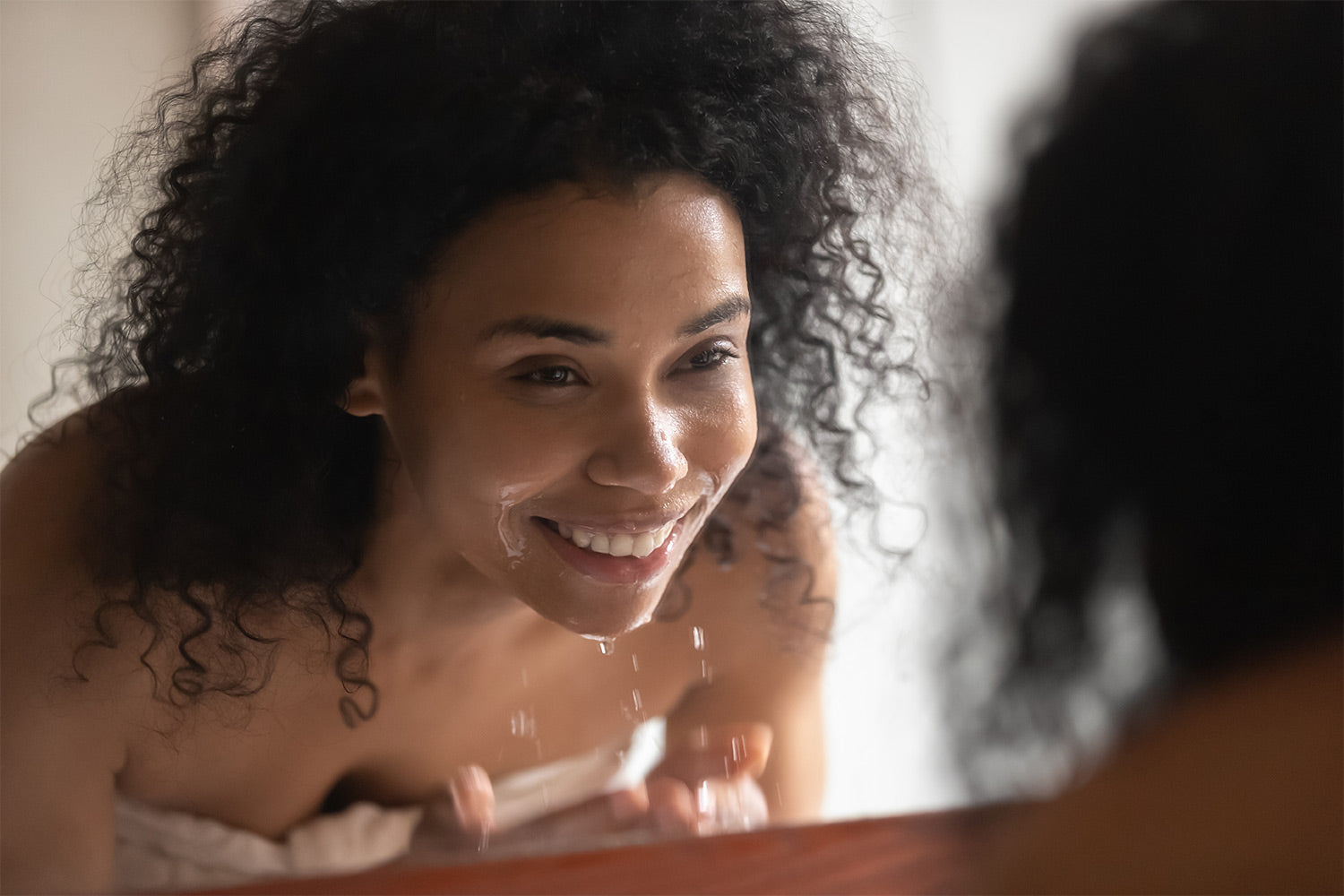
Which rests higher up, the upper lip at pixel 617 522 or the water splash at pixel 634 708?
the upper lip at pixel 617 522

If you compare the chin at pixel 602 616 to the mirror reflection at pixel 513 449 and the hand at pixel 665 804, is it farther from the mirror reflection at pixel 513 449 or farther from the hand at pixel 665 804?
the hand at pixel 665 804

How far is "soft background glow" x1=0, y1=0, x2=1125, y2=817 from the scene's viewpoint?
0.62 meters

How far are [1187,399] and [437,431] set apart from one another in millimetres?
362

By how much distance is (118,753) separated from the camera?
67cm

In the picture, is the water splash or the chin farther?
the water splash

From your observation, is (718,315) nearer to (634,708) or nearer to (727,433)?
(727,433)

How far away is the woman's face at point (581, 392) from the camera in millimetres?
571

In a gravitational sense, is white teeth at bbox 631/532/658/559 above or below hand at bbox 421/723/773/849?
above

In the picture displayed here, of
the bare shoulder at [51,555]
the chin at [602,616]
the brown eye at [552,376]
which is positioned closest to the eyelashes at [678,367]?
the brown eye at [552,376]

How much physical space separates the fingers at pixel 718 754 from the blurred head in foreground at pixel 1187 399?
1.06ft

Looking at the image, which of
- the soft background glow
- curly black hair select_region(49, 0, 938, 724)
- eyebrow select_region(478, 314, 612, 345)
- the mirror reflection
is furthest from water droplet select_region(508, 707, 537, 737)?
eyebrow select_region(478, 314, 612, 345)

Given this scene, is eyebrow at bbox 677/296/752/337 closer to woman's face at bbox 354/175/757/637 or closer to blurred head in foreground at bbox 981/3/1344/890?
woman's face at bbox 354/175/757/637

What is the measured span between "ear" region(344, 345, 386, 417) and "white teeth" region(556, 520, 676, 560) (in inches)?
4.6

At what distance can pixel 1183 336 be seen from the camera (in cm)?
48
